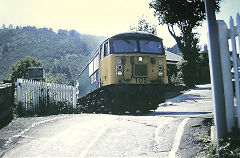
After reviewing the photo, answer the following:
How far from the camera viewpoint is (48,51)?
127062mm

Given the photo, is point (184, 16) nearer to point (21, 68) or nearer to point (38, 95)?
point (38, 95)

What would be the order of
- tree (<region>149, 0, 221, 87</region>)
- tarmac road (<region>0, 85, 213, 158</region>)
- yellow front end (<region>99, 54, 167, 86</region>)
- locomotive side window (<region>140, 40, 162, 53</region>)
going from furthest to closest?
tree (<region>149, 0, 221, 87</region>), locomotive side window (<region>140, 40, 162, 53</region>), yellow front end (<region>99, 54, 167, 86</region>), tarmac road (<region>0, 85, 213, 158</region>)

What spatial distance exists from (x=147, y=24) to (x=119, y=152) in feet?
105

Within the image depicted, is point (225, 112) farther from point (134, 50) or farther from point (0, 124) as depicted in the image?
point (134, 50)

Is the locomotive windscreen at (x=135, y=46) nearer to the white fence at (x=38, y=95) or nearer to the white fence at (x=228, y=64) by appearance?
the white fence at (x=38, y=95)

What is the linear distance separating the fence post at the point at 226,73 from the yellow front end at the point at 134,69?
19.1 feet

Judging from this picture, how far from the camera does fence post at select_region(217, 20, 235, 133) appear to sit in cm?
334

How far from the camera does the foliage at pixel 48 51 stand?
120 meters

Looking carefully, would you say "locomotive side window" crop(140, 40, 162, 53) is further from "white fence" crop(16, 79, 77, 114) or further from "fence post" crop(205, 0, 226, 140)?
"fence post" crop(205, 0, 226, 140)

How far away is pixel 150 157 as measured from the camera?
3652 millimetres

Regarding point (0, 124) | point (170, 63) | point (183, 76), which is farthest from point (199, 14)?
point (0, 124)

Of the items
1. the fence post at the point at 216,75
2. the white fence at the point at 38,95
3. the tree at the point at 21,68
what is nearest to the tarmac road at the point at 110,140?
the fence post at the point at 216,75

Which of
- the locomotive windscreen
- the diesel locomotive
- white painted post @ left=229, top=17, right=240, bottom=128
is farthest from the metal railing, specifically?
white painted post @ left=229, top=17, right=240, bottom=128

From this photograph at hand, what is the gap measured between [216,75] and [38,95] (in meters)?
7.86
